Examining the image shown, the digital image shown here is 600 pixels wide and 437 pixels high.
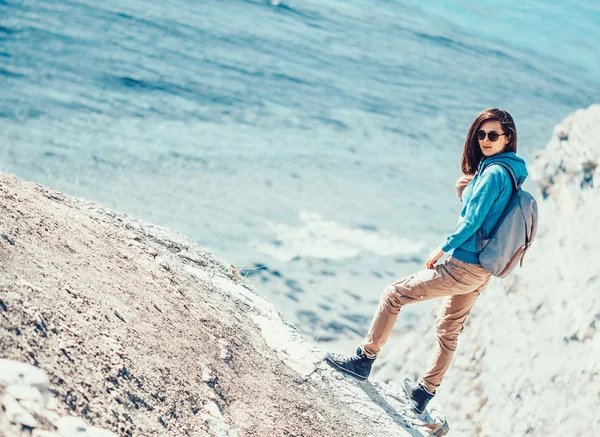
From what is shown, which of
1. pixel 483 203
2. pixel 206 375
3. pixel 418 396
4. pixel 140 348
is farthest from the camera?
pixel 418 396

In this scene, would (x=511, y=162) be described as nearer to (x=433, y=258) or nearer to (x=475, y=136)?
(x=475, y=136)

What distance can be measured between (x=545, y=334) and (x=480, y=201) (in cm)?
419

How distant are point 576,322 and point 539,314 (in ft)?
2.26

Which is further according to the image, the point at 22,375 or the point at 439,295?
the point at 439,295

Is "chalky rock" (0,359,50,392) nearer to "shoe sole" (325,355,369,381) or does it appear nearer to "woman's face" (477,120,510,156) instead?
"shoe sole" (325,355,369,381)

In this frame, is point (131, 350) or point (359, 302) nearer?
point (131, 350)

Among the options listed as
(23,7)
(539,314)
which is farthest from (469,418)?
(23,7)

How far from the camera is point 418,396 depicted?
3.95 metres

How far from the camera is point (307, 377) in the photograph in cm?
361

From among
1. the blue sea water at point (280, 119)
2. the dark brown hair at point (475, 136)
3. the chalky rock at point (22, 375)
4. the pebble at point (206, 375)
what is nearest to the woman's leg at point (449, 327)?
the dark brown hair at point (475, 136)

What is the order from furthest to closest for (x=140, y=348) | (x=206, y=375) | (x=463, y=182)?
(x=463, y=182), (x=206, y=375), (x=140, y=348)

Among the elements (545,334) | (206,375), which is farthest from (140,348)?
(545,334)

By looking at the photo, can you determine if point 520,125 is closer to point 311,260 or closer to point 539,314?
point 311,260

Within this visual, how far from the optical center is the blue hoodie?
3172mm
